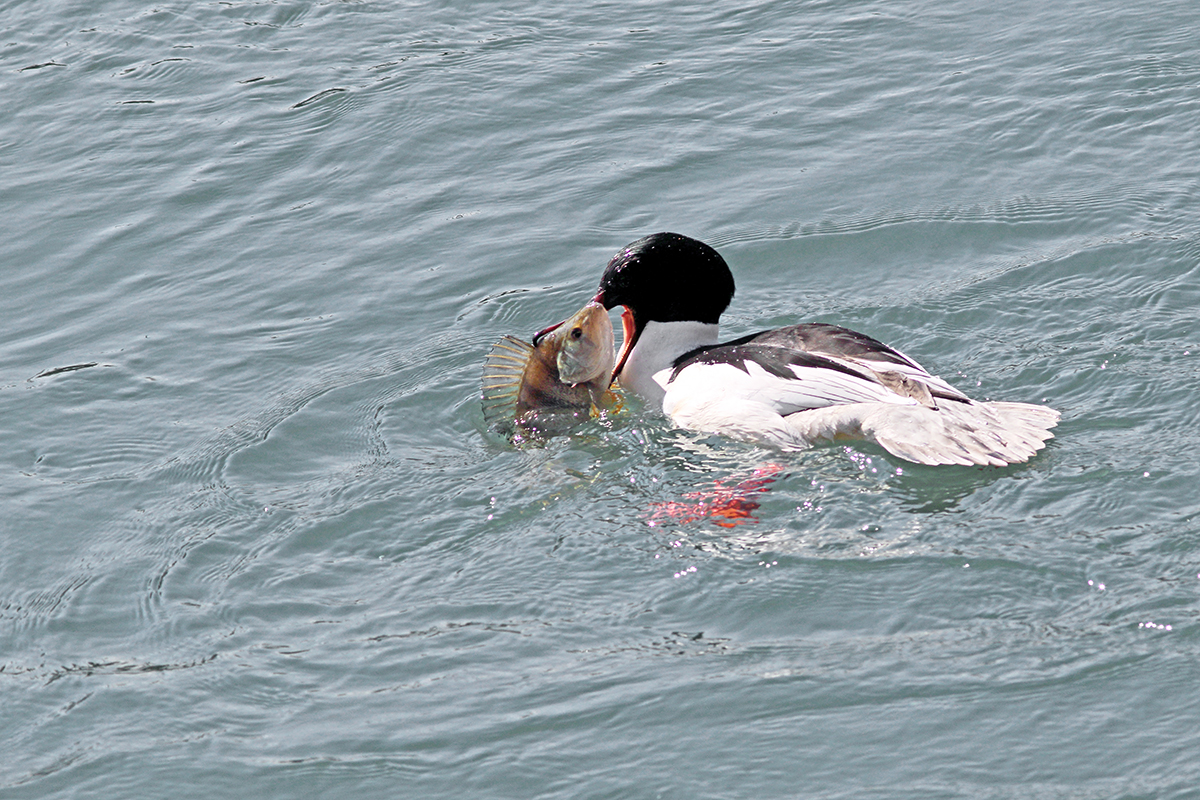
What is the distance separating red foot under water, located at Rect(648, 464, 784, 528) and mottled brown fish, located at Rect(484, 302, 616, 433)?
993 mm

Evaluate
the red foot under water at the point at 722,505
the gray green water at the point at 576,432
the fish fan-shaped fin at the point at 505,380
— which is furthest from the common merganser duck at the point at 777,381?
the fish fan-shaped fin at the point at 505,380

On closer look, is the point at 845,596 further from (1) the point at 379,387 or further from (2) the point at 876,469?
(1) the point at 379,387

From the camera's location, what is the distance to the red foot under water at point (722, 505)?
20.1 feet

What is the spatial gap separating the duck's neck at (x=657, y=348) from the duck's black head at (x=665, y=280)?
50mm

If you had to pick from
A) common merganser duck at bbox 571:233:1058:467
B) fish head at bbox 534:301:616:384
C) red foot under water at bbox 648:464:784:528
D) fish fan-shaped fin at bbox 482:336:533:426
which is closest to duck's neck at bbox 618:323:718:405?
common merganser duck at bbox 571:233:1058:467

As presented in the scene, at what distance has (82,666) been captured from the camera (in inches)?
223

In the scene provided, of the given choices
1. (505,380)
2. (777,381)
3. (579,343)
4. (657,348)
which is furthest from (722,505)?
(657,348)

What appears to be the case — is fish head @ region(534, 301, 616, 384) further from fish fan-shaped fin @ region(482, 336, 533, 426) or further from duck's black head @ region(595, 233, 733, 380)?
duck's black head @ region(595, 233, 733, 380)

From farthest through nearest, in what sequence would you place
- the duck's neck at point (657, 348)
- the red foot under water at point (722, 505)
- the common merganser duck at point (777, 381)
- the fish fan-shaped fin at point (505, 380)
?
the duck's neck at point (657, 348)
the fish fan-shaped fin at point (505, 380)
the common merganser duck at point (777, 381)
the red foot under water at point (722, 505)

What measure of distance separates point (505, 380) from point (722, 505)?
152 cm

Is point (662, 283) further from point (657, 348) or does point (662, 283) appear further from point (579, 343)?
point (579, 343)

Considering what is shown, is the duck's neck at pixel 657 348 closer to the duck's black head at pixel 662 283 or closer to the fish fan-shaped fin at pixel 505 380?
the duck's black head at pixel 662 283

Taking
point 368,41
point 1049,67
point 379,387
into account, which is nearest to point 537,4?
point 368,41

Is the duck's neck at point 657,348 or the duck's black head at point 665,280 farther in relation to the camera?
the duck's neck at point 657,348
